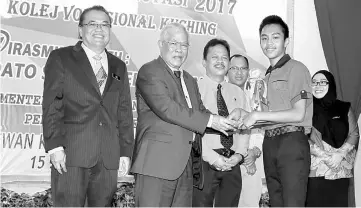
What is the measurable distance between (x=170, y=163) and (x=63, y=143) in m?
0.63

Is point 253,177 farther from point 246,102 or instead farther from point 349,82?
point 349,82

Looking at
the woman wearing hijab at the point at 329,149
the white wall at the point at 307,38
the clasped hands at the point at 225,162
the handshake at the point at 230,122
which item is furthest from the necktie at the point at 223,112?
the white wall at the point at 307,38

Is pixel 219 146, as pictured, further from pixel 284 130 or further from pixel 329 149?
pixel 329 149

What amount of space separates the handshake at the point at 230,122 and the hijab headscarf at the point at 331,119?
0.97 m

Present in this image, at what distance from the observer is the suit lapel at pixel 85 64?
105 inches

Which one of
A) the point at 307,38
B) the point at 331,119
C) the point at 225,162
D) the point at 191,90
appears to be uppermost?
the point at 307,38

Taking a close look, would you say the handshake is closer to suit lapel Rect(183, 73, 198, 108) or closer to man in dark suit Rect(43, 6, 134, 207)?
suit lapel Rect(183, 73, 198, 108)

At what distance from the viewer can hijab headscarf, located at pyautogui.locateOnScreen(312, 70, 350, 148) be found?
3.75 m

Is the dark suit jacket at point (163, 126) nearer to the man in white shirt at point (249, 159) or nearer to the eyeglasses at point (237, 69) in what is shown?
the man in white shirt at point (249, 159)

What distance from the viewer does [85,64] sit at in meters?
2.70

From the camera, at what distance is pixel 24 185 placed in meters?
4.03

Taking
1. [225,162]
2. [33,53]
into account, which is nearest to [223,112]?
[225,162]

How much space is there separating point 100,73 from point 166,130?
54cm

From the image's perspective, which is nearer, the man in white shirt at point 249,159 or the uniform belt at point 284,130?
the uniform belt at point 284,130
